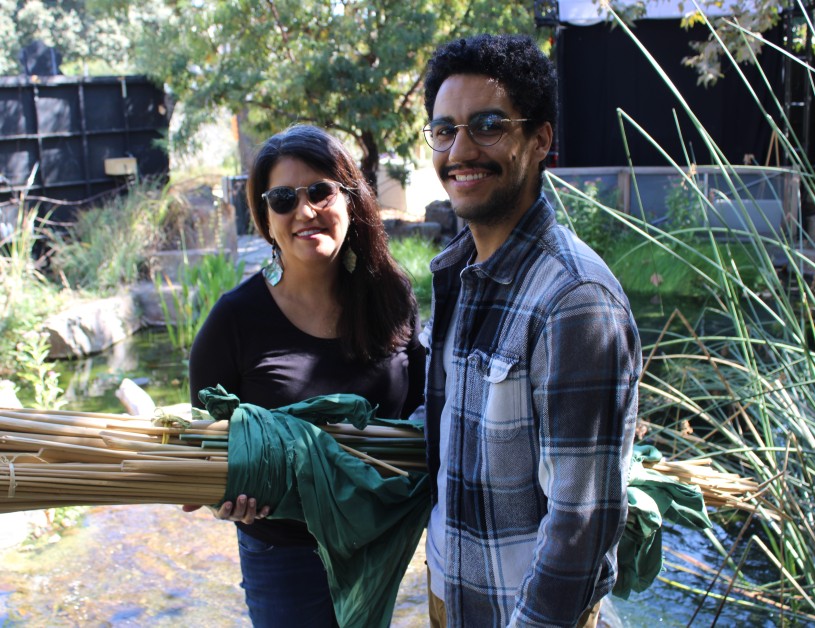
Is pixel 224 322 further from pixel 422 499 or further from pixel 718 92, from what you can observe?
pixel 718 92

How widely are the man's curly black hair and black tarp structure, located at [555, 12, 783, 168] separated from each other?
27.9ft

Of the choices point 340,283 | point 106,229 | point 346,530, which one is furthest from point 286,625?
point 106,229

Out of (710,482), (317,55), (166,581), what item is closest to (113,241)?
(317,55)

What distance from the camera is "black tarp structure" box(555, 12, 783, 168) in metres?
9.66

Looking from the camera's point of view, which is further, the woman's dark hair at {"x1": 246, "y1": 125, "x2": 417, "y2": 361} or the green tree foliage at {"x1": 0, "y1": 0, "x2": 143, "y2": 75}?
the green tree foliage at {"x1": 0, "y1": 0, "x2": 143, "y2": 75}

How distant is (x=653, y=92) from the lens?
9812 mm

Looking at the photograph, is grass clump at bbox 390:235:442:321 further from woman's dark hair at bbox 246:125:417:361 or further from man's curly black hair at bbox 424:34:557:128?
man's curly black hair at bbox 424:34:557:128

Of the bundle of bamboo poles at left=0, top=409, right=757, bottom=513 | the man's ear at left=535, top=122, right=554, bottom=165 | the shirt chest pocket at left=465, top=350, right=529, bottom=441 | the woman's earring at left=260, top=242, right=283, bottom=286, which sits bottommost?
the bundle of bamboo poles at left=0, top=409, right=757, bottom=513

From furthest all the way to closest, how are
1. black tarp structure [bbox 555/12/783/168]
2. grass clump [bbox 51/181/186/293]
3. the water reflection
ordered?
black tarp structure [bbox 555/12/783/168] → grass clump [bbox 51/181/186/293] → the water reflection

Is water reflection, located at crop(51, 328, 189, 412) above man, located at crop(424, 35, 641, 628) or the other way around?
the other way around

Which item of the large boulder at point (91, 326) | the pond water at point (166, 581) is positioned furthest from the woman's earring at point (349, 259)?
the large boulder at point (91, 326)

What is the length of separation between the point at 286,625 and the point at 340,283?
830mm

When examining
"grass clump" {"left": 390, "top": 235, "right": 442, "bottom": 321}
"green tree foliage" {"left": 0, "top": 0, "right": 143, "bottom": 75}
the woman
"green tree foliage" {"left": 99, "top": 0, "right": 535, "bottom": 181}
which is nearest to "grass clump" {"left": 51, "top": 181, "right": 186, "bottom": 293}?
"green tree foliage" {"left": 99, "top": 0, "right": 535, "bottom": 181}

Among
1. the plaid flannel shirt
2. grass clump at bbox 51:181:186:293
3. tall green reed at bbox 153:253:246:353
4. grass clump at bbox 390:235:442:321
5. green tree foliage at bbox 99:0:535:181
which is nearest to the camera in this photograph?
the plaid flannel shirt
